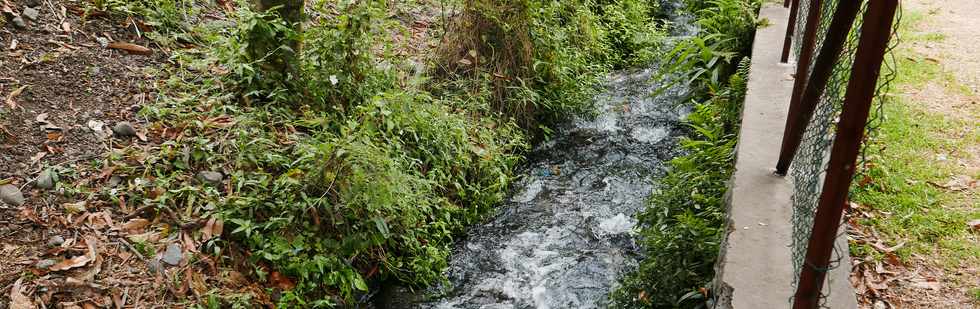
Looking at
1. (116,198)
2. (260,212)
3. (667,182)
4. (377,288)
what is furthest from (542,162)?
(116,198)

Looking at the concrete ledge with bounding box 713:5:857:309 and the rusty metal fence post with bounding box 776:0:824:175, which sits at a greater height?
the rusty metal fence post with bounding box 776:0:824:175

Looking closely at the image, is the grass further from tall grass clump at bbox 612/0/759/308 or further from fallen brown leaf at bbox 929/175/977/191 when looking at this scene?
tall grass clump at bbox 612/0/759/308

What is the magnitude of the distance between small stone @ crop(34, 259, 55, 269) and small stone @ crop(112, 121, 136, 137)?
39.9 inches

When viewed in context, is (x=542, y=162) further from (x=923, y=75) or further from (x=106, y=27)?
(x=106, y=27)

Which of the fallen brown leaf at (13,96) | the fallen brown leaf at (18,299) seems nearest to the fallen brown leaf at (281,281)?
the fallen brown leaf at (18,299)

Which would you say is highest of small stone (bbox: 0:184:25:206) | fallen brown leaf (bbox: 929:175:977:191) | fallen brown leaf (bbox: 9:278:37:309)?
small stone (bbox: 0:184:25:206)

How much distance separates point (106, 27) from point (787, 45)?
5.16 m

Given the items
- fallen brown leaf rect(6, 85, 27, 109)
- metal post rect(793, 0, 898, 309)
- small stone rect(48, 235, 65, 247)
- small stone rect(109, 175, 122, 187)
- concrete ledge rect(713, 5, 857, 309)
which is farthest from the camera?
fallen brown leaf rect(6, 85, 27, 109)

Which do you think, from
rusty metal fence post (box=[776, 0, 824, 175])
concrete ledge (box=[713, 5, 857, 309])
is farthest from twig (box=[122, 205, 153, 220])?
rusty metal fence post (box=[776, 0, 824, 175])

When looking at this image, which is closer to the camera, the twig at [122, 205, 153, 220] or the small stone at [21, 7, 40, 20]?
the twig at [122, 205, 153, 220]

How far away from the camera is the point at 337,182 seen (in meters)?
4.14

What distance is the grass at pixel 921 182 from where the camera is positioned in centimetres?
378

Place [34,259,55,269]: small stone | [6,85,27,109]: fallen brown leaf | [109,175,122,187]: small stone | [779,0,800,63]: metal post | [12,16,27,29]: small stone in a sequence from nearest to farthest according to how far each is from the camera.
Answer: [34,259,55,269]: small stone, [109,175,122,187]: small stone, [6,85,27,109]: fallen brown leaf, [12,16,27,29]: small stone, [779,0,800,63]: metal post

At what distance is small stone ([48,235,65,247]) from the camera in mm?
3494
